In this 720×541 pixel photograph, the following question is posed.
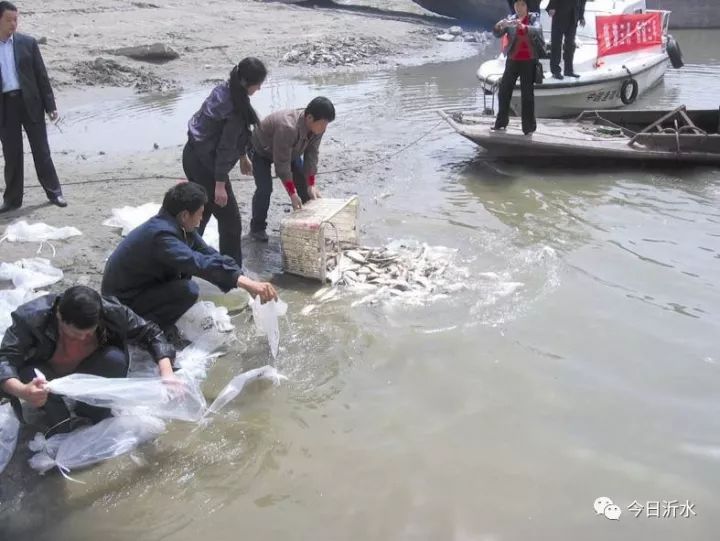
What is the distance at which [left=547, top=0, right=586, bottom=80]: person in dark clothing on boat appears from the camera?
9000 mm

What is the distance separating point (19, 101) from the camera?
5.58 meters

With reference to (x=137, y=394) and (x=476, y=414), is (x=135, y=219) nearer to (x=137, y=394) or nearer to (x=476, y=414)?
(x=137, y=394)

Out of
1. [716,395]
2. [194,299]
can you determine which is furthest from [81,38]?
[716,395]

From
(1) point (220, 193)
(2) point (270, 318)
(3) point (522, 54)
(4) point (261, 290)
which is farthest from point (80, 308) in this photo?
(3) point (522, 54)

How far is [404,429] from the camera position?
3.43 meters

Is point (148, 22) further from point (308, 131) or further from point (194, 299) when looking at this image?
point (194, 299)

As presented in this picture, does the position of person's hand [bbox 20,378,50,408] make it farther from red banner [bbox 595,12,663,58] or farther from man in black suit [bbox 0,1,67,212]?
red banner [bbox 595,12,663,58]

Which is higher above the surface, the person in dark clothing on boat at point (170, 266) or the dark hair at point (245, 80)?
the dark hair at point (245, 80)

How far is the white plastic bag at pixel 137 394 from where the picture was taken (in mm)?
2977

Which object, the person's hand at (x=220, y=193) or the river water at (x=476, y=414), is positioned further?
the person's hand at (x=220, y=193)

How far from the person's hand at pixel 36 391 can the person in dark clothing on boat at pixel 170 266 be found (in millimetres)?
937

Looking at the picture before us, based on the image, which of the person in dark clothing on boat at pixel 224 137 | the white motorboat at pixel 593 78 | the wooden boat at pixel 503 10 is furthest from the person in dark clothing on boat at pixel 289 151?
the wooden boat at pixel 503 10

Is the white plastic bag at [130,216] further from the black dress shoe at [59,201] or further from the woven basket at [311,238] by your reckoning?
the woven basket at [311,238]

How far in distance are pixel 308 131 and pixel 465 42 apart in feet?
54.0
